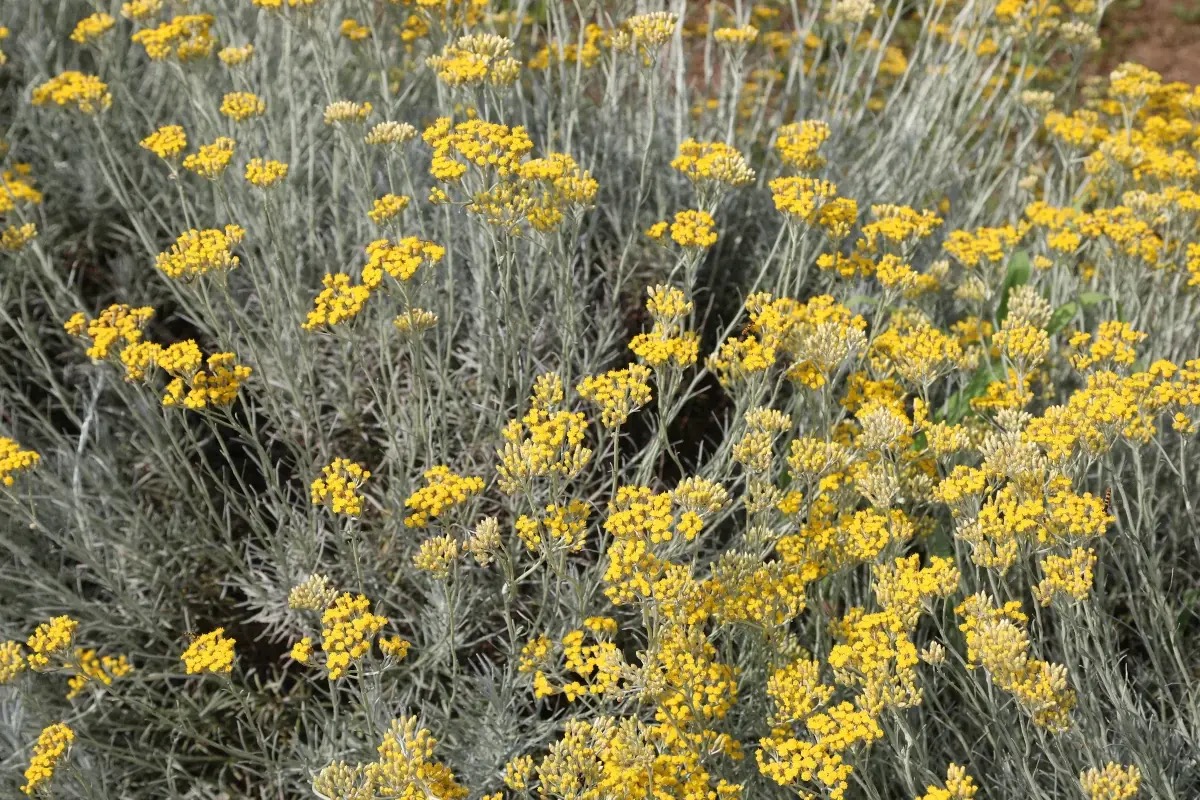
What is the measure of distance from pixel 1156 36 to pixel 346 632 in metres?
6.96

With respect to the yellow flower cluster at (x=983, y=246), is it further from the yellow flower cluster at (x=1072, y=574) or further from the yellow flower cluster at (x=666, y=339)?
the yellow flower cluster at (x=1072, y=574)

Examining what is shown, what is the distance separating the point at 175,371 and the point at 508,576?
90 cm

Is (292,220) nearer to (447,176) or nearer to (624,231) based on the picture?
(624,231)

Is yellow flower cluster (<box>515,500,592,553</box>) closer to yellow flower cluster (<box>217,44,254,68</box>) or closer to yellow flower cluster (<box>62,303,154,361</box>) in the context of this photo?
yellow flower cluster (<box>62,303,154,361</box>)

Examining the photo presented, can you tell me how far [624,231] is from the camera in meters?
4.04

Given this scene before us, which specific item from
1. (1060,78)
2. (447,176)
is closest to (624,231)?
(447,176)

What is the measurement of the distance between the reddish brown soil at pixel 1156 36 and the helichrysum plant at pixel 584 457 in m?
2.32

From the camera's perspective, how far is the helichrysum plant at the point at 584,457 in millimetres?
2234

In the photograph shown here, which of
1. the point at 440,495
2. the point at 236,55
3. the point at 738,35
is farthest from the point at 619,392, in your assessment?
the point at 236,55

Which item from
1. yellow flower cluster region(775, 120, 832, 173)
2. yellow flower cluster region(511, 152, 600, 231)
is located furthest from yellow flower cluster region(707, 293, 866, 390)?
yellow flower cluster region(511, 152, 600, 231)

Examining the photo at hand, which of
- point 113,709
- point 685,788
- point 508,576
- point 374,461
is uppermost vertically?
Result: point 508,576

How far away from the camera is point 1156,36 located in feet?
23.0

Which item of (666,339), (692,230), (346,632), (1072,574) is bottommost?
(346,632)

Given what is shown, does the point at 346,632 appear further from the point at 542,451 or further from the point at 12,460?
the point at 12,460
